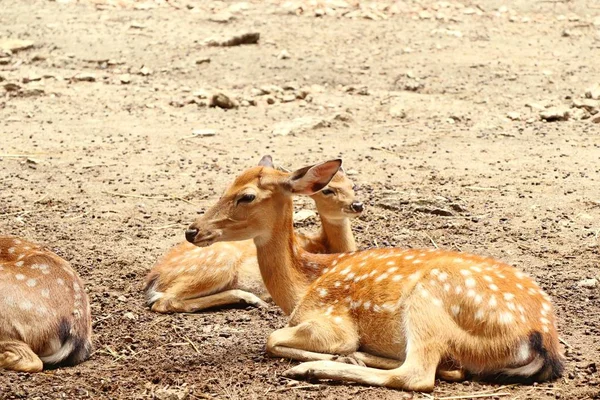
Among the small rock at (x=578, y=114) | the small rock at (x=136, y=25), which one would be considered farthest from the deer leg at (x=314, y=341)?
the small rock at (x=136, y=25)

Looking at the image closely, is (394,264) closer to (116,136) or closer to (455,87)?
(116,136)

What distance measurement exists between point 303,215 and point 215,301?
6.33 feet

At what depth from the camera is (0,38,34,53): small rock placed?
14.0 metres

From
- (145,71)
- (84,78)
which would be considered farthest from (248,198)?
(145,71)

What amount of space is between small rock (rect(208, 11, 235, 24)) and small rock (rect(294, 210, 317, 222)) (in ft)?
22.7

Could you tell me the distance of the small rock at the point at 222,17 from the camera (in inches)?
598

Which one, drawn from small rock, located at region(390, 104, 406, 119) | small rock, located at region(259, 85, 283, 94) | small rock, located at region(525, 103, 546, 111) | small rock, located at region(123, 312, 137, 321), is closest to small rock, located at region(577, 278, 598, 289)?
small rock, located at region(123, 312, 137, 321)

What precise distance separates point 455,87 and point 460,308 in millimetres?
7744

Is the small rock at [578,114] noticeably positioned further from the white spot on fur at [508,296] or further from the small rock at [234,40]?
the white spot on fur at [508,296]

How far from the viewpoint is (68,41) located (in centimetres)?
1423

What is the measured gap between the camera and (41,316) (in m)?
5.61

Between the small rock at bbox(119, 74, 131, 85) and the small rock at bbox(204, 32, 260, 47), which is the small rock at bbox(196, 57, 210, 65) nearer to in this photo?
the small rock at bbox(204, 32, 260, 47)

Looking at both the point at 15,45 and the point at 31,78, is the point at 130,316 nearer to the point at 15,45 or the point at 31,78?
the point at 31,78

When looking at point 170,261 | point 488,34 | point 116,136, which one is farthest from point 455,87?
point 170,261
